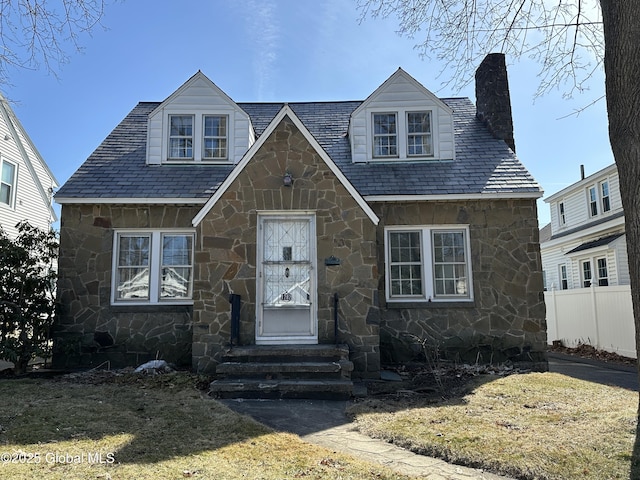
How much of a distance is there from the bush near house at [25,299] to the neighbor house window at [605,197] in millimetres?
19544

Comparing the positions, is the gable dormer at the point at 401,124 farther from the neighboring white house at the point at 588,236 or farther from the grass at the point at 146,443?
the neighboring white house at the point at 588,236

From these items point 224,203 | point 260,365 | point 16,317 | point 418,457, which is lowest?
point 418,457

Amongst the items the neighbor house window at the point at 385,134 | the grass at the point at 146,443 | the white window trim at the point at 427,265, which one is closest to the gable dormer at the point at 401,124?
the neighbor house window at the point at 385,134

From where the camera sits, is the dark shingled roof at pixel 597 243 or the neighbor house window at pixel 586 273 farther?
the neighbor house window at pixel 586 273

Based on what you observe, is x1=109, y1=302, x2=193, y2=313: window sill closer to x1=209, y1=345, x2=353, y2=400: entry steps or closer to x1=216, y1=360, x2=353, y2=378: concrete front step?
x1=209, y1=345, x2=353, y2=400: entry steps

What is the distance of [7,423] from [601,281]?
19.5m

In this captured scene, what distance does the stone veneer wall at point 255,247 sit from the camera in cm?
863

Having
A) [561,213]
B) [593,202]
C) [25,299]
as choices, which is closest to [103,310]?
[25,299]

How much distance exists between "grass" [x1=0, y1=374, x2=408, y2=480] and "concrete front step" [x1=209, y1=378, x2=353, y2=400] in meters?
0.39

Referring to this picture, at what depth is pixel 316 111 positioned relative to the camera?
14344 mm

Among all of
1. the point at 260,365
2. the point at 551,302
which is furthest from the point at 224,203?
the point at 551,302

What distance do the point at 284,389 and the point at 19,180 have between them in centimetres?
1532

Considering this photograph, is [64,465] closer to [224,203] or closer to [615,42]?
[224,203]

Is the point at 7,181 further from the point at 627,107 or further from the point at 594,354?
the point at 594,354
